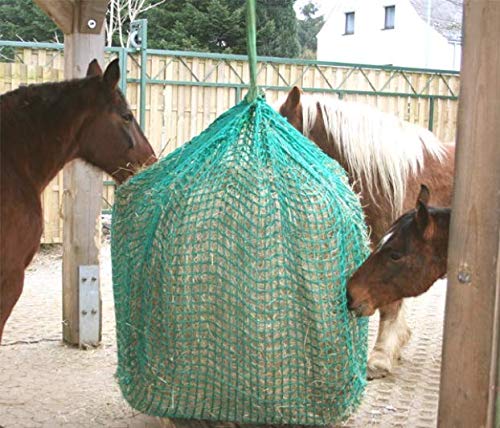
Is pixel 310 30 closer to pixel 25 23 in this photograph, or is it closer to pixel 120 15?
pixel 25 23

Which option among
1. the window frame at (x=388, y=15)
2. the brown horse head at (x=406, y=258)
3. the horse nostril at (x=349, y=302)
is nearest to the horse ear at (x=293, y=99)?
the brown horse head at (x=406, y=258)

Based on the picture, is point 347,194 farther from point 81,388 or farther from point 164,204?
point 81,388

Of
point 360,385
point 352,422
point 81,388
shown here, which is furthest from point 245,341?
point 81,388

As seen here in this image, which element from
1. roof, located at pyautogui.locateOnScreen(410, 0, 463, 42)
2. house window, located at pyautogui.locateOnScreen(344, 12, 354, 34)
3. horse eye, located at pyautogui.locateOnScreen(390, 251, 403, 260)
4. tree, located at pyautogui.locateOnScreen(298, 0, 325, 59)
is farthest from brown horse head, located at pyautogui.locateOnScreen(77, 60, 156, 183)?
tree, located at pyautogui.locateOnScreen(298, 0, 325, 59)

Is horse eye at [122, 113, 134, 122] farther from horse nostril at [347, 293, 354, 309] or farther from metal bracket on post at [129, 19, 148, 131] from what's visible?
metal bracket on post at [129, 19, 148, 131]

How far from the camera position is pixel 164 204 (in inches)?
111

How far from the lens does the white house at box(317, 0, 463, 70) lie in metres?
26.1

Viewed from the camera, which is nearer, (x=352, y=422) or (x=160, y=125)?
(x=352, y=422)

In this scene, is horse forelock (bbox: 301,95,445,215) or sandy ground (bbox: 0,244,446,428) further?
horse forelock (bbox: 301,95,445,215)

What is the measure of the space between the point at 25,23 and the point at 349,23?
1699 cm

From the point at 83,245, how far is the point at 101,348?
0.71 metres

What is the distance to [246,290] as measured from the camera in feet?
8.68

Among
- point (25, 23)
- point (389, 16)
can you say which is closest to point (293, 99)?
point (25, 23)

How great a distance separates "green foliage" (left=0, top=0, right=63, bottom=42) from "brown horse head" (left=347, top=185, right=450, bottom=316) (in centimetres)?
1539
